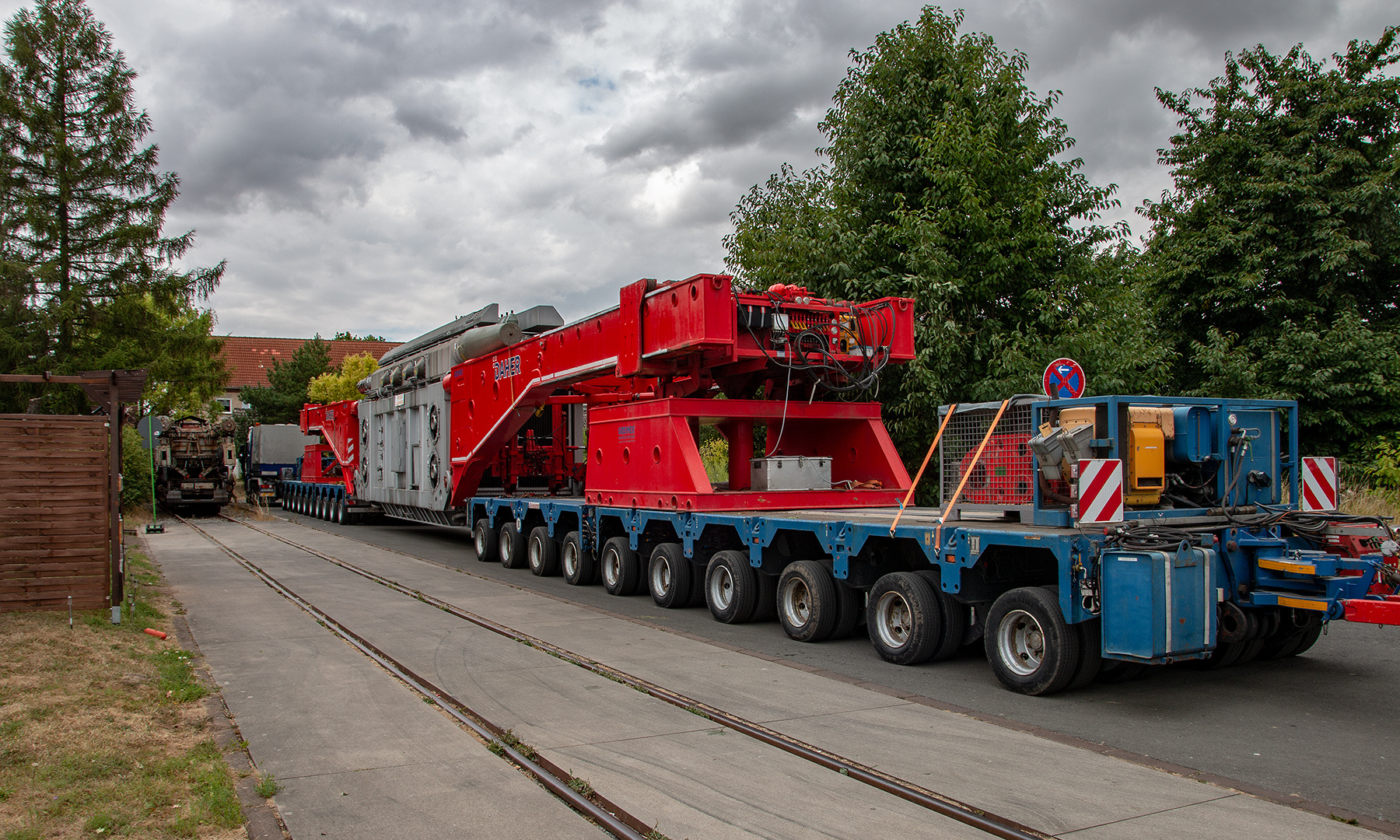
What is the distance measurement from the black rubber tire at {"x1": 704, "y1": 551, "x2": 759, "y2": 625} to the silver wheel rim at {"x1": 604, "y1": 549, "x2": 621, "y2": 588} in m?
2.25

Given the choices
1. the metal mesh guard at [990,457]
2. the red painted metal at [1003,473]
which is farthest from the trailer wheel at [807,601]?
the red painted metal at [1003,473]

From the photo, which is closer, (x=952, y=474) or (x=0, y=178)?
(x=952, y=474)

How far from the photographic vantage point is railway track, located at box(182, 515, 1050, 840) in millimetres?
4375

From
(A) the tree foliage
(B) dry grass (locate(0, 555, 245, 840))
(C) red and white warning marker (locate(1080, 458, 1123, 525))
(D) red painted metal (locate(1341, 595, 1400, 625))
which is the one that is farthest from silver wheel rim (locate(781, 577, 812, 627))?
(A) the tree foliage

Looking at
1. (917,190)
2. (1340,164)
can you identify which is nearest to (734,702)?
(917,190)

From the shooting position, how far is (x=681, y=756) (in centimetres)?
538

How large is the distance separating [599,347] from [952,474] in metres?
6.07

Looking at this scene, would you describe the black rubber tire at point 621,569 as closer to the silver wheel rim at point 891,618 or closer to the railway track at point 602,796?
the railway track at point 602,796

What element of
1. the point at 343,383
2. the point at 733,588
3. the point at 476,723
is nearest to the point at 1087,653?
the point at 733,588

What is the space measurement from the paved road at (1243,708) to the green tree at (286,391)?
172 feet

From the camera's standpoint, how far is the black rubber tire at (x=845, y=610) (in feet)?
29.1

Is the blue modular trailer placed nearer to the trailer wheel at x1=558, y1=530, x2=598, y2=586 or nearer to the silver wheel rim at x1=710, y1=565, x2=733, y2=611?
the silver wheel rim at x1=710, y1=565, x2=733, y2=611

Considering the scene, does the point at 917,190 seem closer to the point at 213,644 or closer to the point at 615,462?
the point at 615,462

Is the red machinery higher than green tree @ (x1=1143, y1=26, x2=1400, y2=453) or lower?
lower
